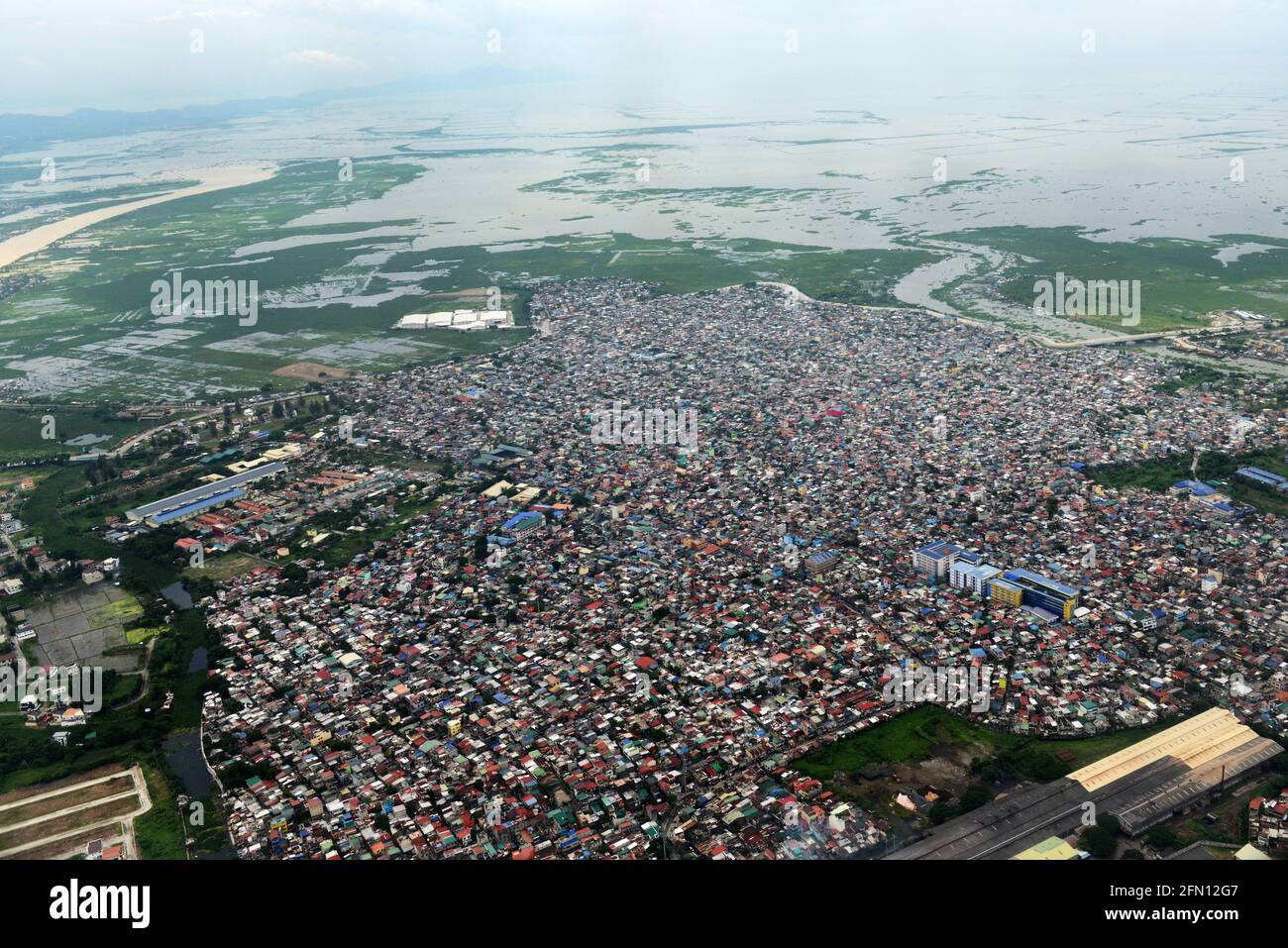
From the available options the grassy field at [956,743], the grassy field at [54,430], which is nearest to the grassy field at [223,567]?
the grassy field at [54,430]

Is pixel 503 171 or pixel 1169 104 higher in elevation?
pixel 1169 104

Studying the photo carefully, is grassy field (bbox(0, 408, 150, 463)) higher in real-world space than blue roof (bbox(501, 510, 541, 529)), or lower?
higher

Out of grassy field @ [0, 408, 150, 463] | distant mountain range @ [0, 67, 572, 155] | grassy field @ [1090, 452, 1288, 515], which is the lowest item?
grassy field @ [1090, 452, 1288, 515]

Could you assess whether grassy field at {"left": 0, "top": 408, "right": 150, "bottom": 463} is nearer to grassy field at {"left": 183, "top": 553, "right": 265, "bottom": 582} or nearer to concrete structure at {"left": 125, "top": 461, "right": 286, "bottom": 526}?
concrete structure at {"left": 125, "top": 461, "right": 286, "bottom": 526}

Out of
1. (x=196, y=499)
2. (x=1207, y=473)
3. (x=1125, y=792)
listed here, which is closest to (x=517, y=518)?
(x=196, y=499)

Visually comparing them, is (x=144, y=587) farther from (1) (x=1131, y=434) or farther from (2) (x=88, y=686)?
(1) (x=1131, y=434)

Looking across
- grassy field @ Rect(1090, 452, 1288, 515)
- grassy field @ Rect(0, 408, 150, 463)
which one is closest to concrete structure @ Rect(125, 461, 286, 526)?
grassy field @ Rect(0, 408, 150, 463)

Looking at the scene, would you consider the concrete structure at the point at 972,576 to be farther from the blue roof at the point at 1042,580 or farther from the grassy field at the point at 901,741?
the grassy field at the point at 901,741

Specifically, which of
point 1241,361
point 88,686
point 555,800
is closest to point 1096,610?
point 555,800

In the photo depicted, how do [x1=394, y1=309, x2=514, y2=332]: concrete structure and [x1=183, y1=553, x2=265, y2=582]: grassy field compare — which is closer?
[x1=183, y1=553, x2=265, y2=582]: grassy field

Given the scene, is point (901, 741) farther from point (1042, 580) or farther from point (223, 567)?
point (223, 567)

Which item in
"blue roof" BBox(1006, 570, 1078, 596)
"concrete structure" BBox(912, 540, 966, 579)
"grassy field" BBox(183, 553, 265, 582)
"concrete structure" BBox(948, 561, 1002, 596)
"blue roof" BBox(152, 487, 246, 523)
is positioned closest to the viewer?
"blue roof" BBox(1006, 570, 1078, 596)
